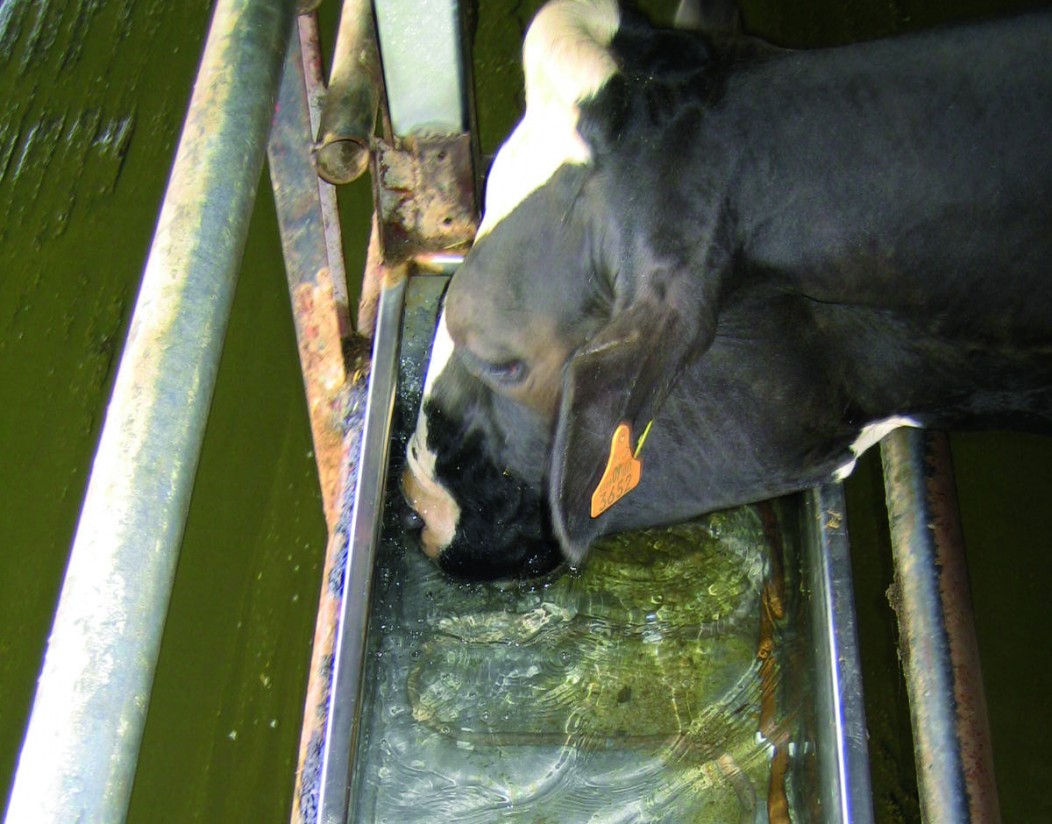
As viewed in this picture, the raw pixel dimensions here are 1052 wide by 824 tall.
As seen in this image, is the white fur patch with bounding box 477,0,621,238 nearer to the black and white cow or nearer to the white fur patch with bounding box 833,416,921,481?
the black and white cow

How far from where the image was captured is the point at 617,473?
1053mm

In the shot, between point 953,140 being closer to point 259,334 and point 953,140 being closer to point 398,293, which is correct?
point 398,293

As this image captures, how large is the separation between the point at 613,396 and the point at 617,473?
3.7 inches

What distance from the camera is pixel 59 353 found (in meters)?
2.44

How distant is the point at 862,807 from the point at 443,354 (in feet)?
2.35

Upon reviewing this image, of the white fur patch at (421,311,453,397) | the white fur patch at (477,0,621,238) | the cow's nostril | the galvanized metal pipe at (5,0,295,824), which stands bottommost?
the galvanized metal pipe at (5,0,295,824)

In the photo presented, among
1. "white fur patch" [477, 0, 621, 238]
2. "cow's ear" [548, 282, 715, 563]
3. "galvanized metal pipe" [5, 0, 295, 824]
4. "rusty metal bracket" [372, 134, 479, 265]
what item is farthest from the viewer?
"rusty metal bracket" [372, 134, 479, 265]

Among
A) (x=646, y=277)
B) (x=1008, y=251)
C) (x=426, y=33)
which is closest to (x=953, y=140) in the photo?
(x=1008, y=251)

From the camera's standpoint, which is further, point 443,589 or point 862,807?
point 443,589

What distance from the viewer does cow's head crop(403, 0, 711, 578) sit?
1001 mm

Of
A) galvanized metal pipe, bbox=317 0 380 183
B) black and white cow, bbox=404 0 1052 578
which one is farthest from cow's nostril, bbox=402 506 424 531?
galvanized metal pipe, bbox=317 0 380 183

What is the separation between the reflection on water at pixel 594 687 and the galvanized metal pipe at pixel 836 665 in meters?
0.10

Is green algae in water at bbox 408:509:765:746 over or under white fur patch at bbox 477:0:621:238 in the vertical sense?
under

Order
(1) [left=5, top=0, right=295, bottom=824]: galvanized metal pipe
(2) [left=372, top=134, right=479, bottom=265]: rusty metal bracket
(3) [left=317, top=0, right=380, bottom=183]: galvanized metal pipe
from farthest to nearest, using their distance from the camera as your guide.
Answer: (2) [left=372, top=134, right=479, bottom=265]: rusty metal bracket → (3) [left=317, top=0, right=380, bottom=183]: galvanized metal pipe → (1) [left=5, top=0, right=295, bottom=824]: galvanized metal pipe
